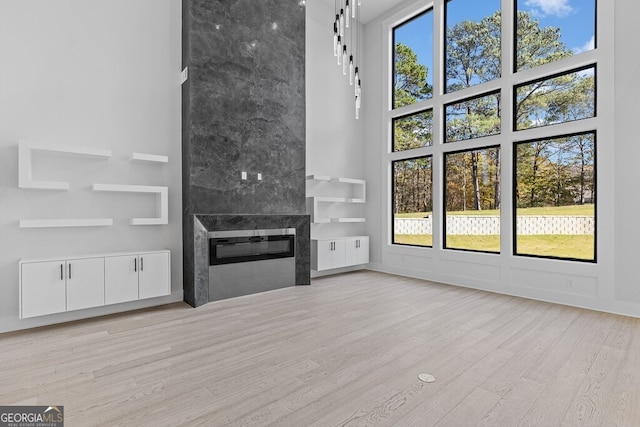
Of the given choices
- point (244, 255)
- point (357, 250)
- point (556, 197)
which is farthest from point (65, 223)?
point (556, 197)

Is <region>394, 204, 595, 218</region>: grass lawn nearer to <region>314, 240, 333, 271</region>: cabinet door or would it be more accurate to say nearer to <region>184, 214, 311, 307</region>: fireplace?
<region>314, 240, 333, 271</region>: cabinet door

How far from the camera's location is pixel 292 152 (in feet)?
18.0

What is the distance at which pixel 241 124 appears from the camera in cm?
488

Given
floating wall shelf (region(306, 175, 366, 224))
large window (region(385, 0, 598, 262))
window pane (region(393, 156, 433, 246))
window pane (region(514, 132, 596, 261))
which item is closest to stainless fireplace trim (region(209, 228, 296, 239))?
floating wall shelf (region(306, 175, 366, 224))

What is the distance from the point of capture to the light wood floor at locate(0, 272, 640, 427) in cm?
200

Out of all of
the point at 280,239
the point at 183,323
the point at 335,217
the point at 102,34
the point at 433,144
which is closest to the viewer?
the point at 183,323

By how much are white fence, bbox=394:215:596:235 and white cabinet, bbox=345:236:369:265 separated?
71 cm

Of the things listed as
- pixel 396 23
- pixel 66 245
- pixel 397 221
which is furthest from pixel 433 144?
pixel 66 245

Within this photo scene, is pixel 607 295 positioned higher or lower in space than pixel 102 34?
lower

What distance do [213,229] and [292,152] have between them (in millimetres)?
1894

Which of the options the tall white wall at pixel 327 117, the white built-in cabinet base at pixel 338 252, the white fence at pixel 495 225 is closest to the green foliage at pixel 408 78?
the tall white wall at pixel 327 117

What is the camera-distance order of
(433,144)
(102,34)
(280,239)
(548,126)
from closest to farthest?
1. (102,34)
2. (548,126)
3. (280,239)
4. (433,144)

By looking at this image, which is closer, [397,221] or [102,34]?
[102,34]

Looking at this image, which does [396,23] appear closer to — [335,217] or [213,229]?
[335,217]
